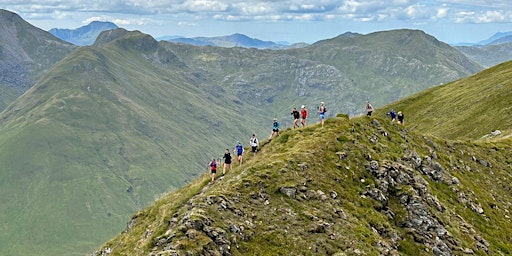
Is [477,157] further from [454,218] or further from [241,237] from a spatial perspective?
[241,237]

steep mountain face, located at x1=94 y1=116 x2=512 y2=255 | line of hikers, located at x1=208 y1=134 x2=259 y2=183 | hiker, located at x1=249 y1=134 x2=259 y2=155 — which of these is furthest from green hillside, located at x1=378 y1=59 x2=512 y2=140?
line of hikers, located at x1=208 y1=134 x2=259 y2=183

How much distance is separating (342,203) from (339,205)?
0.55 metres

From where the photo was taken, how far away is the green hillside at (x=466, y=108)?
101 m

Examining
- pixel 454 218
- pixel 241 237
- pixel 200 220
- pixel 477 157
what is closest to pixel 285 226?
pixel 241 237

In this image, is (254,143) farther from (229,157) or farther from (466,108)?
(466,108)

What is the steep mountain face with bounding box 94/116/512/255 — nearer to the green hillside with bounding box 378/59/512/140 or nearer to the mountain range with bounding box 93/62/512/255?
the mountain range with bounding box 93/62/512/255

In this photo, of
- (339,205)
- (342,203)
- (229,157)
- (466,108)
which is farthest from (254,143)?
(466,108)

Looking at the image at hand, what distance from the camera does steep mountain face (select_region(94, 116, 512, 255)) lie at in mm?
30797

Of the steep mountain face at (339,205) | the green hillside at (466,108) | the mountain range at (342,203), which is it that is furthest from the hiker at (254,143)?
the green hillside at (466,108)

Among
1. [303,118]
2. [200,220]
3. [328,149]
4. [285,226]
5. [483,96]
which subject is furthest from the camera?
[483,96]

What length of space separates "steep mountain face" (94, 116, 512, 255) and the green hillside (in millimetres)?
46012

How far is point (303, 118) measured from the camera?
54625 millimetres

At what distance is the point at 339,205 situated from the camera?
3584 centimetres

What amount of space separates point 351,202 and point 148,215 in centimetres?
1921
